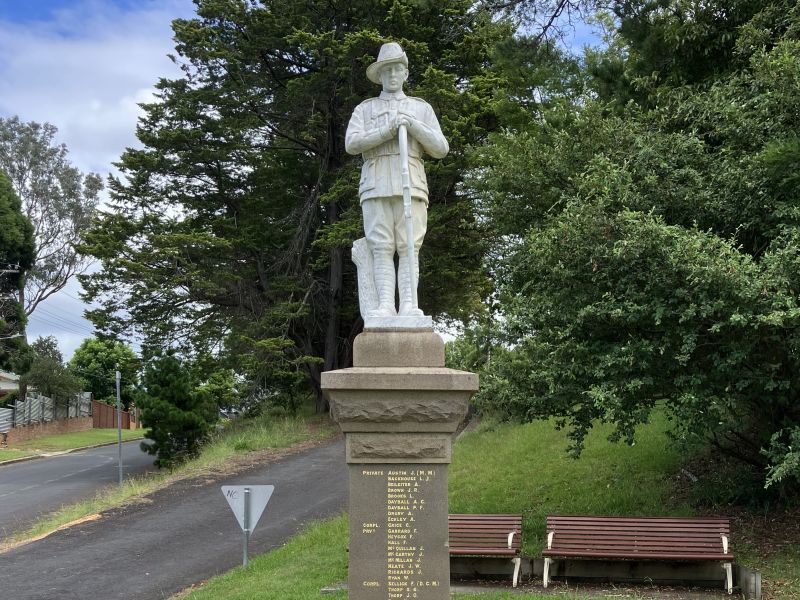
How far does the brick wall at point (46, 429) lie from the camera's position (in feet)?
108

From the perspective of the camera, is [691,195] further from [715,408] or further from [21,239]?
[21,239]

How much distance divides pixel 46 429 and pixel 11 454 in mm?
8568

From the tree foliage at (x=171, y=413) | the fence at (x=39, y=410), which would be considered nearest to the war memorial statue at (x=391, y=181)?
the tree foliage at (x=171, y=413)

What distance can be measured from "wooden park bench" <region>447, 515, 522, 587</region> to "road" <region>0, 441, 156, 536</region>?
9189 mm

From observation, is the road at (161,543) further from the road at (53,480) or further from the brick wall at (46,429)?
the brick wall at (46,429)

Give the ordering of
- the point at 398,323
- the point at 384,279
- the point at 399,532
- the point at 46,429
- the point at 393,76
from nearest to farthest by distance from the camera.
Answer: the point at 399,532, the point at 398,323, the point at 384,279, the point at 393,76, the point at 46,429

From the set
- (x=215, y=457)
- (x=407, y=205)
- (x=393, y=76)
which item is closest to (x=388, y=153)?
(x=407, y=205)

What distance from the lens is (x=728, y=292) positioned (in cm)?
761

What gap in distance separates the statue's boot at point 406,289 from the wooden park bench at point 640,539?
413cm

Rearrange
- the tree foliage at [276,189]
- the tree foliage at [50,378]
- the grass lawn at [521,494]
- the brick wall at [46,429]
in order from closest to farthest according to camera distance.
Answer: the grass lawn at [521,494] → the tree foliage at [276,189] → the brick wall at [46,429] → the tree foliage at [50,378]

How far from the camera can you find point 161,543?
476 inches

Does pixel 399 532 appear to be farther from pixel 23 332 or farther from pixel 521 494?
pixel 23 332

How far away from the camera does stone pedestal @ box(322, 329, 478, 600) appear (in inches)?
231

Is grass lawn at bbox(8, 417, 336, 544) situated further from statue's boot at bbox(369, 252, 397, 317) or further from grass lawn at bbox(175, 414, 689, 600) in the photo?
statue's boot at bbox(369, 252, 397, 317)
